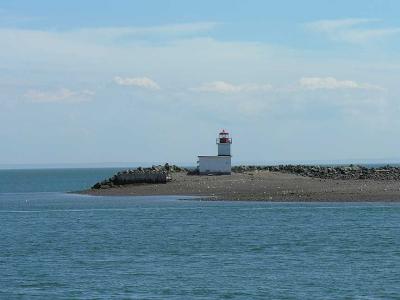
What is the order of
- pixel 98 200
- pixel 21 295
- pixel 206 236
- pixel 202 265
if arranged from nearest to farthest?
pixel 21 295, pixel 202 265, pixel 206 236, pixel 98 200

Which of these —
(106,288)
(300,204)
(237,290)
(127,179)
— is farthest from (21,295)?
(127,179)

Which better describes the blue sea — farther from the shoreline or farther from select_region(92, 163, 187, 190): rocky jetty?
select_region(92, 163, 187, 190): rocky jetty

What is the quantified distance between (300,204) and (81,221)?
1382cm

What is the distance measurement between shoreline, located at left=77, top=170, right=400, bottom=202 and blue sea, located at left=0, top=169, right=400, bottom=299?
3.60 meters

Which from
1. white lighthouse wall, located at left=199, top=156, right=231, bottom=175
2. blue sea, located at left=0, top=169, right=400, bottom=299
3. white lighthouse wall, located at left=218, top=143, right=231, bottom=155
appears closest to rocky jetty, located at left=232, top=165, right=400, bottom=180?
white lighthouse wall, located at left=199, top=156, right=231, bottom=175

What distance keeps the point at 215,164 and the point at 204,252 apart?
142 ft

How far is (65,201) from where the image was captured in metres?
69.4

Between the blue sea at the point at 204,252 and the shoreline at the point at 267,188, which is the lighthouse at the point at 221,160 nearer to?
the shoreline at the point at 267,188

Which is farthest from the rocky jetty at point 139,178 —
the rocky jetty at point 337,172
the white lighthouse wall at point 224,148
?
the rocky jetty at point 337,172

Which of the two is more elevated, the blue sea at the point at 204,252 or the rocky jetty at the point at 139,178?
the rocky jetty at the point at 139,178

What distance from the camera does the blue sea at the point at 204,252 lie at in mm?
27828

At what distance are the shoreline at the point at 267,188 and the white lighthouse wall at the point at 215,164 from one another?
1204 mm

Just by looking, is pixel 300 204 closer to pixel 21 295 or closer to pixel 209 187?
pixel 209 187

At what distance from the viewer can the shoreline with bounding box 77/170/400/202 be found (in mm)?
60812
